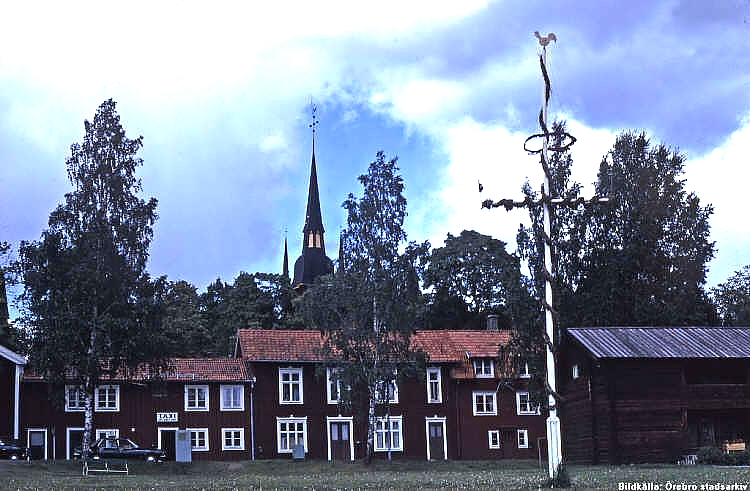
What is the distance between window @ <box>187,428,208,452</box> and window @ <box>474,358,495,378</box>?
17.4 metres

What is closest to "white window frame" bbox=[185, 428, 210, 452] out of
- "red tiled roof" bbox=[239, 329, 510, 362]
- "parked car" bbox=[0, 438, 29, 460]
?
"red tiled roof" bbox=[239, 329, 510, 362]

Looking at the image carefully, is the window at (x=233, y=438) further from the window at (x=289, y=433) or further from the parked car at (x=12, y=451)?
the parked car at (x=12, y=451)

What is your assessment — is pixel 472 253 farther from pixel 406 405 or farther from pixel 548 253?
pixel 548 253

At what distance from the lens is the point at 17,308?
5062 centimetres

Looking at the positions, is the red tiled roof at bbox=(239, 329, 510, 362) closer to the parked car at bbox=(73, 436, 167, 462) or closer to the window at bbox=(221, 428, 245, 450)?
the window at bbox=(221, 428, 245, 450)

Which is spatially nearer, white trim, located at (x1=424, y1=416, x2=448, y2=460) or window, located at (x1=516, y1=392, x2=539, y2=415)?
white trim, located at (x1=424, y1=416, x2=448, y2=460)

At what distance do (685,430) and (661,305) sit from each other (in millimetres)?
13390

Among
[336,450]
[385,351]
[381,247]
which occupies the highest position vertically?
[381,247]

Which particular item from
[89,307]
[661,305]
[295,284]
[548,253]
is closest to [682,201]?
[661,305]

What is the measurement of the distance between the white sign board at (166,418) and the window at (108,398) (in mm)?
2402

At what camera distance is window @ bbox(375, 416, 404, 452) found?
209 feet

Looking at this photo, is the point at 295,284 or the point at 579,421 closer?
the point at 579,421

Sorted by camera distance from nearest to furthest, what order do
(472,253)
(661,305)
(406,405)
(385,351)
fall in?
(385,351)
(661,305)
(406,405)
(472,253)

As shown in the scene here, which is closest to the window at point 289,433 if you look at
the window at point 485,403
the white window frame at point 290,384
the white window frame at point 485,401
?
the white window frame at point 290,384
